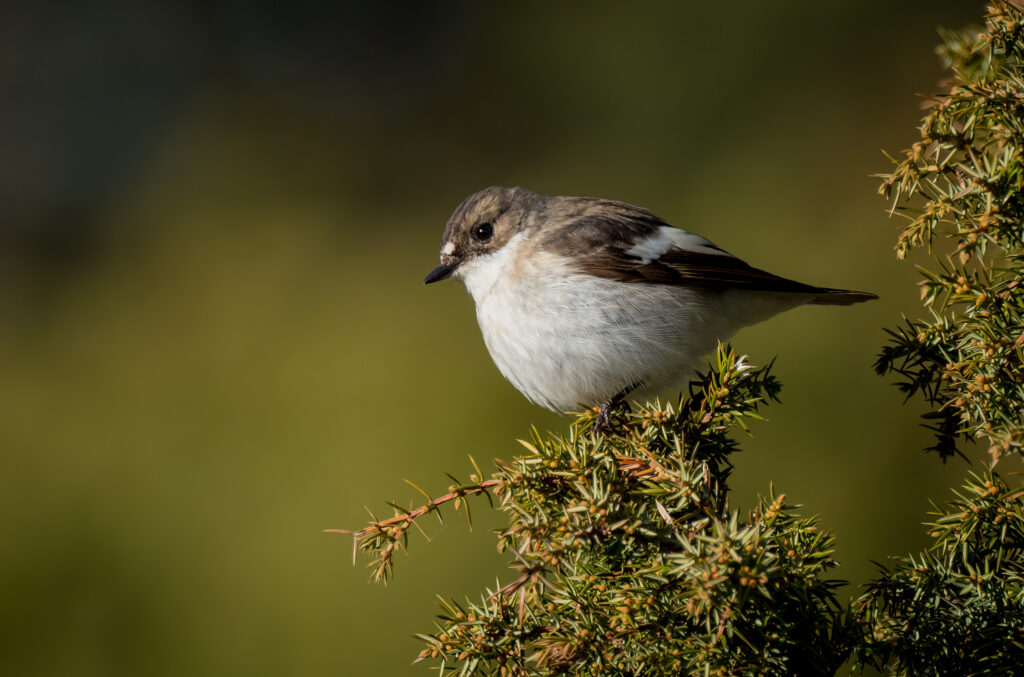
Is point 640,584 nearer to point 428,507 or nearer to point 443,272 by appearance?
point 428,507

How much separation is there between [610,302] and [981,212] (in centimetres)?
112

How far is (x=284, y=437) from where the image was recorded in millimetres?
2896

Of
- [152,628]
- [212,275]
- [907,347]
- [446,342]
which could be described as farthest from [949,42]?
[212,275]

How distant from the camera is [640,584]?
1.28 metres

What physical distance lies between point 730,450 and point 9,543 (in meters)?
2.63

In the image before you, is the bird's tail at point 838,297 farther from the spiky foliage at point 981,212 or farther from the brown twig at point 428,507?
the brown twig at point 428,507

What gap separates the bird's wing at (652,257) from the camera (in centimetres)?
241

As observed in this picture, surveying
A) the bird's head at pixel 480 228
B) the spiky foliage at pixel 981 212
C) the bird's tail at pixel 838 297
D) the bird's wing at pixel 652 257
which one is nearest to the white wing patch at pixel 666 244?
the bird's wing at pixel 652 257

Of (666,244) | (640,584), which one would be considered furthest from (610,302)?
(640,584)

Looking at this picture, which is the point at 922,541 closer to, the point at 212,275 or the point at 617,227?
the point at 617,227

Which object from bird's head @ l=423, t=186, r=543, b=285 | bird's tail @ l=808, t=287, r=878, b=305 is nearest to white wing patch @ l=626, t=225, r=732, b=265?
bird's tail @ l=808, t=287, r=878, b=305

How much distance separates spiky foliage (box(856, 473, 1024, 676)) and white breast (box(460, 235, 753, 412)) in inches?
41.9

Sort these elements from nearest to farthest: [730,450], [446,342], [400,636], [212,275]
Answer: [730,450] → [400,636] → [446,342] → [212,275]

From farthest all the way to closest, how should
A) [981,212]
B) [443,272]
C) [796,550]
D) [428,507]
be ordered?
[443,272], [428,507], [981,212], [796,550]
